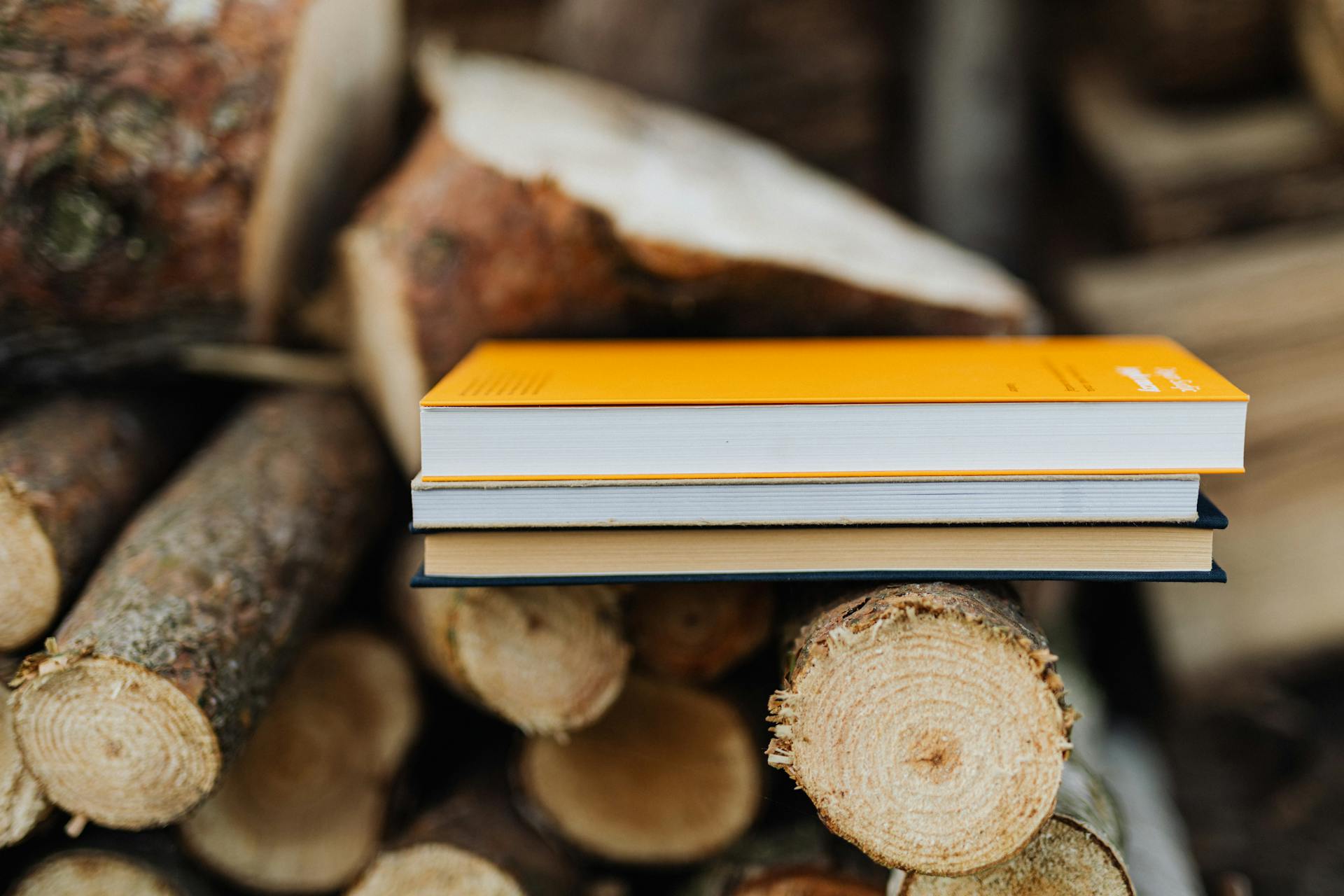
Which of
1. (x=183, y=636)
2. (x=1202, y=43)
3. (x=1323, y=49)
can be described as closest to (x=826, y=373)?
(x=183, y=636)

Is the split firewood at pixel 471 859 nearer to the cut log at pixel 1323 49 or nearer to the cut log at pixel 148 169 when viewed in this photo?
the cut log at pixel 148 169

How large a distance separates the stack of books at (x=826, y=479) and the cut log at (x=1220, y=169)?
1.02 m

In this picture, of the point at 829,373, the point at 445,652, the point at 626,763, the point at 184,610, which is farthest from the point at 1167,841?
the point at 184,610

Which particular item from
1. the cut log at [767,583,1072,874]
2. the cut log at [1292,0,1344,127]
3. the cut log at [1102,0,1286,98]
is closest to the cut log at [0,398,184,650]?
the cut log at [767,583,1072,874]

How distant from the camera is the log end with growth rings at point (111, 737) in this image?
76 cm

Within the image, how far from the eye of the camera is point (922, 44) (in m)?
1.87

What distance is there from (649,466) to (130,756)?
19.3 inches

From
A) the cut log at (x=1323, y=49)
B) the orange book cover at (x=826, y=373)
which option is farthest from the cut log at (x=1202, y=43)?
the orange book cover at (x=826, y=373)

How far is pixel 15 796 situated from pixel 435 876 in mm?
387

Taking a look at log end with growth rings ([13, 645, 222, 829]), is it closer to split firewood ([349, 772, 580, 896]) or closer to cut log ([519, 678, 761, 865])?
split firewood ([349, 772, 580, 896])

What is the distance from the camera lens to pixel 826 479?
0.74 meters

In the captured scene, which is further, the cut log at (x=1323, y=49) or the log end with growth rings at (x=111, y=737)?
the cut log at (x=1323, y=49)

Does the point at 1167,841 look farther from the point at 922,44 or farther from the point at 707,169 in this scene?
the point at 922,44

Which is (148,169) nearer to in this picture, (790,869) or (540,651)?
(540,651)
